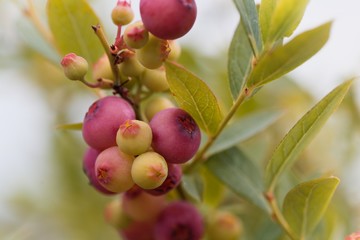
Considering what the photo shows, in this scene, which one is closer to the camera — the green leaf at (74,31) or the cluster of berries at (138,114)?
the cluster of berries at (138,114)

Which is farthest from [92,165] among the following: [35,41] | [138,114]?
[35,41]

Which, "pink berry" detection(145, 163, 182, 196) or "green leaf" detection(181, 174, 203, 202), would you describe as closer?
"pink berry" detection(145, 163, 182, 196)

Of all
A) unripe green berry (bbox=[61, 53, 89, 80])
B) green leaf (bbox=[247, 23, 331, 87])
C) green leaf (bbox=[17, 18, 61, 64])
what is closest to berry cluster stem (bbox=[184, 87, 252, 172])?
green leaf (bbox=[247, 23, 331, 87])

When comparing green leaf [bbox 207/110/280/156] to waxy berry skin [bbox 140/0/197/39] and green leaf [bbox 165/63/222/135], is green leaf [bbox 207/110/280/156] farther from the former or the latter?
waxy berry skin [bbox 140/0/197/39]

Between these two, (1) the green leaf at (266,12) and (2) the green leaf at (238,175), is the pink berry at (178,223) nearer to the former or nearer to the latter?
(2) the green leaf at (238,175)

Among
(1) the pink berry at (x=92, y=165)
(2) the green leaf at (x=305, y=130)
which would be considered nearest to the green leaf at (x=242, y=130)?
(2) the green leaf at (x=305, y=130)

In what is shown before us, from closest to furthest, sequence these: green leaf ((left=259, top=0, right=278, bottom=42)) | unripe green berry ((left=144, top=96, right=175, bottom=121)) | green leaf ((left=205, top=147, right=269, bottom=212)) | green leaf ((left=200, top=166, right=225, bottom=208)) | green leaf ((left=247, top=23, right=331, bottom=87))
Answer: green leaf ((left=247, top=23, right=331, bottom=87))
green leaf ((left=259, top=0, right=278, bottom=42))
unripe green berry ((left=144, top=96, right=175, bottom=121))
green leaf ((left=205, top=147, right=269, bottom=212))
green leaf ((left=200, top=166, right=225, bottom=208))

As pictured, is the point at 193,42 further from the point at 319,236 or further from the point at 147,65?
the point at 147,65

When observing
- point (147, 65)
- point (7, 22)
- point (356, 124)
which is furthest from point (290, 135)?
point (7, 22)
